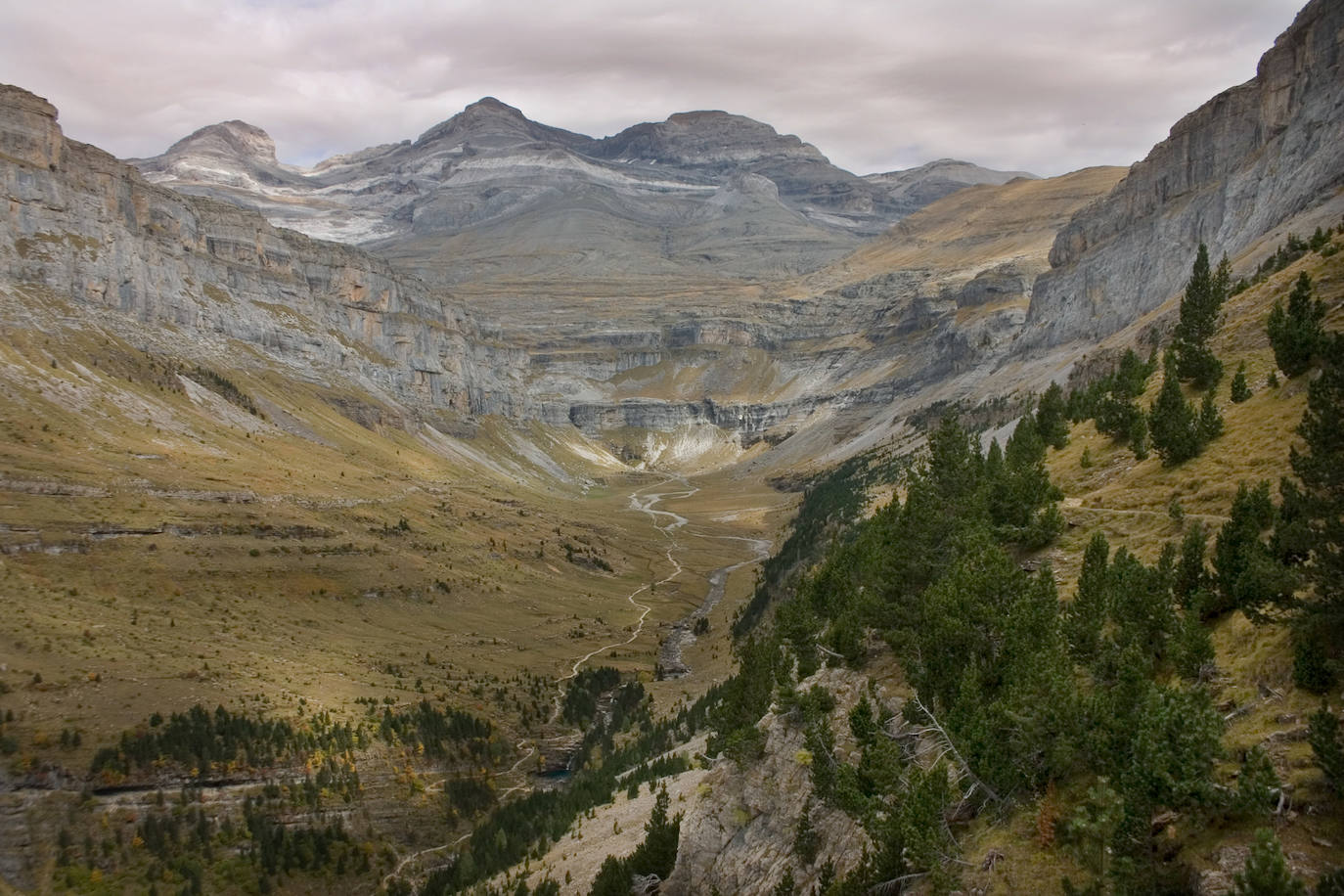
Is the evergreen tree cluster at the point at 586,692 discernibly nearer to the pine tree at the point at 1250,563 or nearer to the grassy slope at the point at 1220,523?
the grassy slope at the point at 1220,523

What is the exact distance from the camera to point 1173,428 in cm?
3284

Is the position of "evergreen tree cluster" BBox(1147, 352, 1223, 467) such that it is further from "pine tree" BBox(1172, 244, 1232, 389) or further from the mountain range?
"pine tree" BBox(1172, 244, 1232, 389)

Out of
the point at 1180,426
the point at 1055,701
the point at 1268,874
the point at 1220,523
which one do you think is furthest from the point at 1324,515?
the point at 1180,426

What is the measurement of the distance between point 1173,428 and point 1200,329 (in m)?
13.6

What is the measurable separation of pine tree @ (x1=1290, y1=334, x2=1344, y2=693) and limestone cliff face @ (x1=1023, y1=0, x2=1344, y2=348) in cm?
9579

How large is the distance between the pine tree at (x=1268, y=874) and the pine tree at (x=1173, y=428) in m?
22.3

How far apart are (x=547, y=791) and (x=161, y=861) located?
2723 centimetres

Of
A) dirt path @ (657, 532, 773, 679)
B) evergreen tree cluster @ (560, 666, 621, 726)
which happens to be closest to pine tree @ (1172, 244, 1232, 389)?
evergreen tree cluster @ (560, 666, 621, 726)

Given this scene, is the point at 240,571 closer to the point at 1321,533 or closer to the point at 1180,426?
the point at 1180,426

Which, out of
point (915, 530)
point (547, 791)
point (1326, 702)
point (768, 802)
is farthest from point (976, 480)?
point (547, 791)

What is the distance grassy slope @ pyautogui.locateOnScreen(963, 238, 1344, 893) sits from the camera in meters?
15.7

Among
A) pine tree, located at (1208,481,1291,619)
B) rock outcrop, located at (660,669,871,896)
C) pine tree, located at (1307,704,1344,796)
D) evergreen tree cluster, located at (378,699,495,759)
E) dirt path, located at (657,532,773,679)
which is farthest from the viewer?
dirt path, located at (657,532,773,679)

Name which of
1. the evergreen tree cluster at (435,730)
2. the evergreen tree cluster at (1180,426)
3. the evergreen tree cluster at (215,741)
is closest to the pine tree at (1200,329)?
the evergreen tree cluster at (1180,426)

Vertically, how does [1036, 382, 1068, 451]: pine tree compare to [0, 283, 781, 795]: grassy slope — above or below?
above
